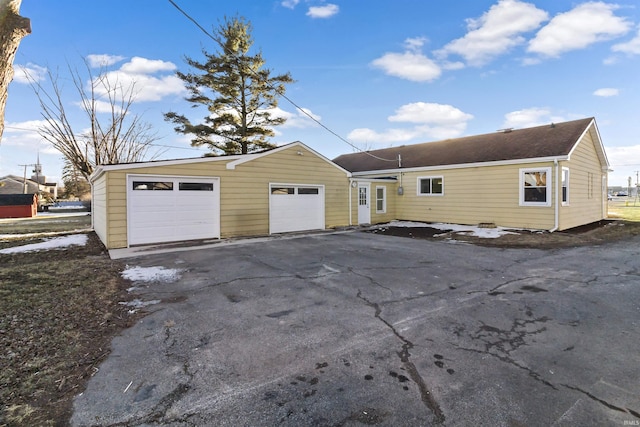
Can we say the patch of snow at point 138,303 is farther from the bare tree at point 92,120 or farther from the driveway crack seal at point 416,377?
the bare tree at point 92,120

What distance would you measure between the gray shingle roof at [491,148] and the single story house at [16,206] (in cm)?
2566

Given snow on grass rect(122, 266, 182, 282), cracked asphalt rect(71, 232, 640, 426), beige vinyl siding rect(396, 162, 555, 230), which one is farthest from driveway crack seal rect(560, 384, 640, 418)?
beige vinyl siding rect(396, 162, 555, 230)

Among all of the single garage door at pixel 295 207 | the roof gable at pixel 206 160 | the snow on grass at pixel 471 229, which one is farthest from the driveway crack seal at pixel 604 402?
the single garage door at pixel 295 207

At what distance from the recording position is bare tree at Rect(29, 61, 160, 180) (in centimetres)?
1855

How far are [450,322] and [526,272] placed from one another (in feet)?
11.9

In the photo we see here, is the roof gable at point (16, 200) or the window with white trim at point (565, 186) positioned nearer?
the window with white trim at point (565, 186)

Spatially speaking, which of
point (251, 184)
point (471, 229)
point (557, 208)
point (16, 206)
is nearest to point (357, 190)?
point (471, 229)

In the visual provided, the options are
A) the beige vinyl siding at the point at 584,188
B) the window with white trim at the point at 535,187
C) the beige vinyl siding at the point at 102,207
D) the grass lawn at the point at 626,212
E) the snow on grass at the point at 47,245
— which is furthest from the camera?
the grass lawn at the point at 626,212

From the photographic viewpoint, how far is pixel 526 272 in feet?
20.9

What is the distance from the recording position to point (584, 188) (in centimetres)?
1445

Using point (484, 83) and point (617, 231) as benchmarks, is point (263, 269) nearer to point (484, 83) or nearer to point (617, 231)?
point (617, 231)

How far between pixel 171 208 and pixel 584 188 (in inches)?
699

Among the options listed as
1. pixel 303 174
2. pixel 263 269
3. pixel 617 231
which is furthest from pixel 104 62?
pixel 617 231

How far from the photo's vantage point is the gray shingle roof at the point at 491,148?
500 inches
